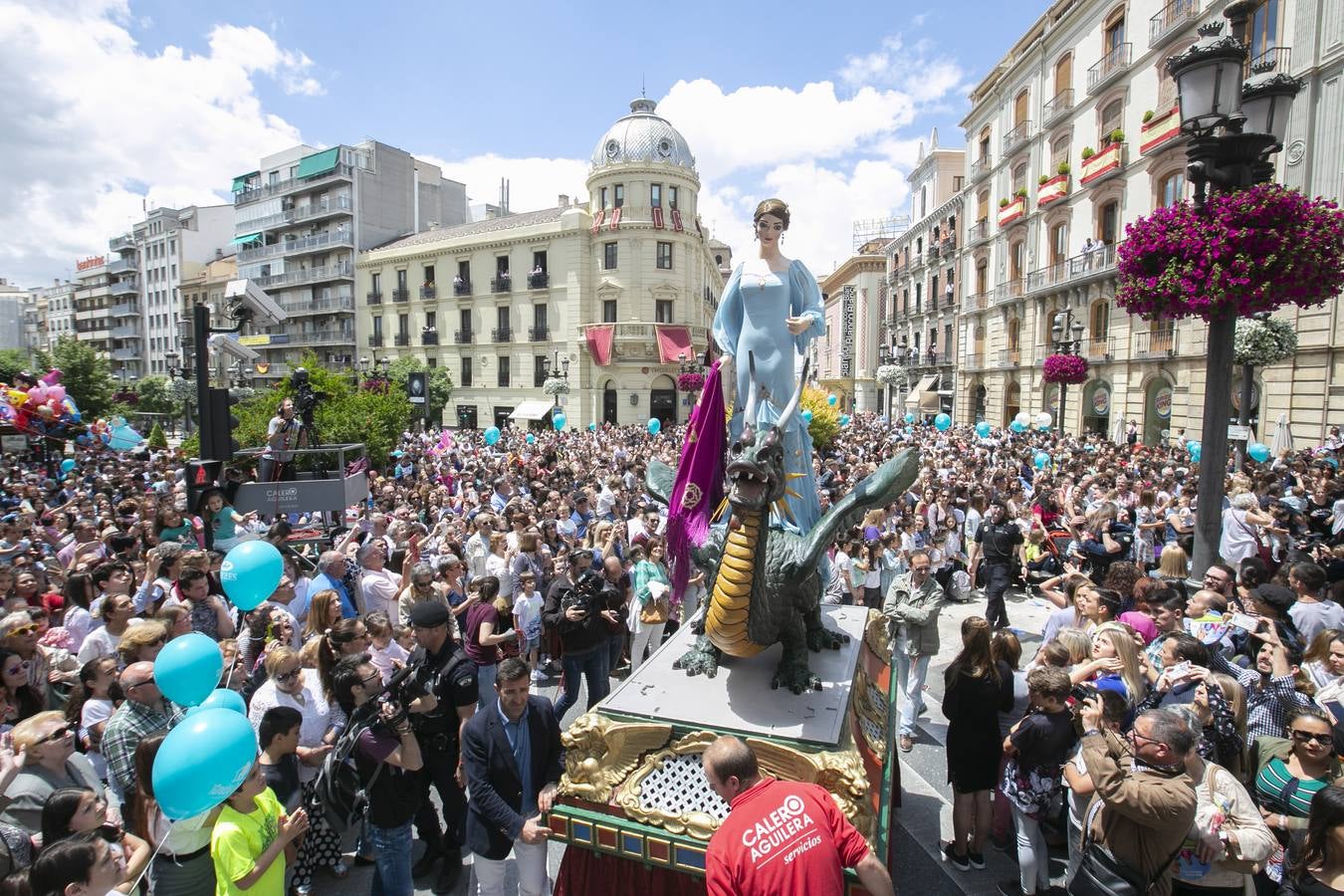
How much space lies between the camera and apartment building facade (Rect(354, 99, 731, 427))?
3180 cm

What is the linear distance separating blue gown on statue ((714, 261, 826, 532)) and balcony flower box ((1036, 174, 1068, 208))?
967 inches

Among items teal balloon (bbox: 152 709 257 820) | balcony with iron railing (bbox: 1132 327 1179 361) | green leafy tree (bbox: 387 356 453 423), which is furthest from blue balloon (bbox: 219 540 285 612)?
green leafy tree (bbox: 387 356 453 423)

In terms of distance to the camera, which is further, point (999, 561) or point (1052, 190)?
point (1052, 190)

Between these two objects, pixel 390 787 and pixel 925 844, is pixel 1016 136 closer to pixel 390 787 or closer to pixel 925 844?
pixel 925 844

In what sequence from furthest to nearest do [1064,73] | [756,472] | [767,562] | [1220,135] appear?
[1064,73] → [1220,135] → [767,562] → [756,472]

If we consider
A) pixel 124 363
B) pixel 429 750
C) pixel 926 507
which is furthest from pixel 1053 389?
pixel 124 363

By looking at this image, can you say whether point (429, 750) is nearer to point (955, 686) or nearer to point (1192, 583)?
point (955, 686)

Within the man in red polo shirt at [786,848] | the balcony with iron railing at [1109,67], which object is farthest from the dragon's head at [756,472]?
the balcony with iron railing at [1109,67]

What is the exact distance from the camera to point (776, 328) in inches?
171

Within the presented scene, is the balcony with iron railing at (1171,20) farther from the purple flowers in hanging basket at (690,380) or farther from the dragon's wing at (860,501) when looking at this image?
the dragon's wing at (860,501)

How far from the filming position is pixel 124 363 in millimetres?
55906

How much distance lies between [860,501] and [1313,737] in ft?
6.67

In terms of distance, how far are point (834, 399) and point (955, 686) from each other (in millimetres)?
16035

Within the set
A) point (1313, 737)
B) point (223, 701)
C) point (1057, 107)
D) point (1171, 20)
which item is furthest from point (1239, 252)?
point (1057, 107)
